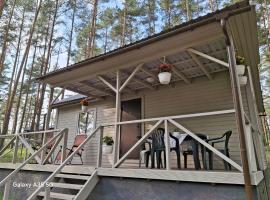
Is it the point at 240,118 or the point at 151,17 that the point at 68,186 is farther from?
the point at 151,17

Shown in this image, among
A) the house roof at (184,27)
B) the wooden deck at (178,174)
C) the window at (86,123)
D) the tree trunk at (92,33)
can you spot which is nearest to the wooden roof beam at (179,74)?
the house roof at (184,27)

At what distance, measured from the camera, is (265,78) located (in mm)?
19844

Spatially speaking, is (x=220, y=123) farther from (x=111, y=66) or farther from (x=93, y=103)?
(x=93, y=103)

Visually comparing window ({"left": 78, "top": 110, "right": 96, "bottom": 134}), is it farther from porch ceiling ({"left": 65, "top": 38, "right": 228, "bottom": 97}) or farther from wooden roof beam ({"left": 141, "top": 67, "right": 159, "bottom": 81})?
wooden roof beam ({"left": 141, "top": 67, "right": 159, "bottom": 81})

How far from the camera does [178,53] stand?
471 cm

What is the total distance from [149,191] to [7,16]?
15.4 m

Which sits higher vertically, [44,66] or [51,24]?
[51,24]

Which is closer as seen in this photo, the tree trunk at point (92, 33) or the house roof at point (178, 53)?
the house roof at point (178, 53)

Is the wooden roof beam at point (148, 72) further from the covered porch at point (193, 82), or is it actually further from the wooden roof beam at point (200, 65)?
the wooden roof beam at point (200, 65)

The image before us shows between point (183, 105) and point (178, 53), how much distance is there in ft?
6.47

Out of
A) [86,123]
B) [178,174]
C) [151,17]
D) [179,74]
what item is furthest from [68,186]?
[151,17]

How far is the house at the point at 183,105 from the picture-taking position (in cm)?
337

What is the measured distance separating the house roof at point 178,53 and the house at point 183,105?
0.06ft

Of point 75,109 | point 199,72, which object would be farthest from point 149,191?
point 75,109
